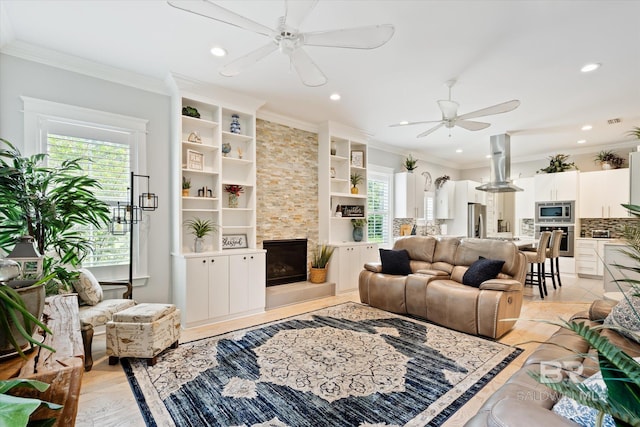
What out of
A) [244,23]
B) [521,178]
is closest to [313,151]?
[244,23]

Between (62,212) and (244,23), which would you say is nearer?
(244,23)

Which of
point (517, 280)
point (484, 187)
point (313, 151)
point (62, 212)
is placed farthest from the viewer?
point (484, 187)

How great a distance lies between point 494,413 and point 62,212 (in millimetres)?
3106

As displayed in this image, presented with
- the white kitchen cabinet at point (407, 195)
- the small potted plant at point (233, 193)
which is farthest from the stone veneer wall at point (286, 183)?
the white kitchen cabinet at point (407, 195)

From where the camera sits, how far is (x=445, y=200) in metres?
7.78

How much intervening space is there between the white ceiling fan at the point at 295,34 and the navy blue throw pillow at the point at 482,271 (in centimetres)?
290

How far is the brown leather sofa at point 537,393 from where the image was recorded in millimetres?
964

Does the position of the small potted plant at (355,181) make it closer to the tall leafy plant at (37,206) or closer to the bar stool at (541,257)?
the bar stool at (541,257)

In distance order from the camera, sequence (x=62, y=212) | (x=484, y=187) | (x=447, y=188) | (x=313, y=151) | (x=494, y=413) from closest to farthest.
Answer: (x=494, y=413), (x=62, y=212), (x=313, y=151), (x=484, y=187), (x=447, y=188)

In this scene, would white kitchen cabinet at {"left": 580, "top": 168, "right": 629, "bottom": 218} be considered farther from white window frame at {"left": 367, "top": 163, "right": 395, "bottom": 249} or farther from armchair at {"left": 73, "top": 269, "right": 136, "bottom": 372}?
armchair at {"left": 73, "top": 269, "right": 136, "bottom": 372}

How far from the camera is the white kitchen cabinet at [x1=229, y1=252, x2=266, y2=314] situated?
401cm

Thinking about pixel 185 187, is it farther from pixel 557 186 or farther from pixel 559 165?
pixel 559 165

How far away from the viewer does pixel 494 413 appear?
104 centimetres

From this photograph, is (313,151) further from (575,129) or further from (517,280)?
(575,129)
